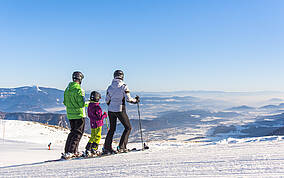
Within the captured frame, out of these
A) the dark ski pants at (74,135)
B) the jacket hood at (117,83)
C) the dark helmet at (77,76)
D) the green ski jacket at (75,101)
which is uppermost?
the dark helmet at (77,76)

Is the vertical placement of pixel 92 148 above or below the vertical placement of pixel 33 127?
above

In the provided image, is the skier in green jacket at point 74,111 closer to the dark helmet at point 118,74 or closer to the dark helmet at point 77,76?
the dark helmet at point 77,76

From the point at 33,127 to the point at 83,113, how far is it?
14.4m

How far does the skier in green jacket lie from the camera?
217 inches

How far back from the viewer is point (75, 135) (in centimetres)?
562

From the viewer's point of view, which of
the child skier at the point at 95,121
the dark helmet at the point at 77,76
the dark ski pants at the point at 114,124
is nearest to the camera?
the dark ski pants at the point at 114,124

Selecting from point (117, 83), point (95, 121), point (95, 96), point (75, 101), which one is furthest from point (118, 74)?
point (95, 121)

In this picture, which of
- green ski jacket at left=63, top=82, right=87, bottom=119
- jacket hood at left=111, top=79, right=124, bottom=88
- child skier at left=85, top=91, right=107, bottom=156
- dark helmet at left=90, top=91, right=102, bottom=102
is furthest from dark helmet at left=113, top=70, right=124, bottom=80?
green ski jacket at left=63, top=82, right=87, bottom=119

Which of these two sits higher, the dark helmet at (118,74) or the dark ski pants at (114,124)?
the dark helmet at (118,74)

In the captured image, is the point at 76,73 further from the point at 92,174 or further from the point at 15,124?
the point at 15,124

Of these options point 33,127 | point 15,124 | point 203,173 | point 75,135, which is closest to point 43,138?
point 33,127

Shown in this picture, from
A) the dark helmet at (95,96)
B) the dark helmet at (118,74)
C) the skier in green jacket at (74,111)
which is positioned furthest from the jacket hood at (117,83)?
the skier in green jacket at (74,111)

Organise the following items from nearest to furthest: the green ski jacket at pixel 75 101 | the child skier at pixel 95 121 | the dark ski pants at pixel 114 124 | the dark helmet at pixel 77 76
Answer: the green ski jacket at pixel 75 101 → the dark ski pants at pixel 114 124 → the dark helmet at pixel 77 76 → the child skier at pixel 95 121

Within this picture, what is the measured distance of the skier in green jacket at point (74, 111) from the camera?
5.51m
